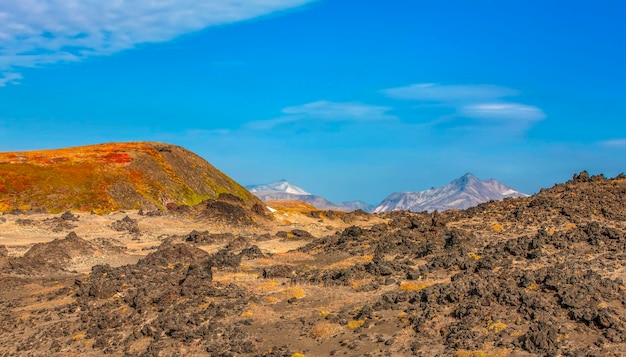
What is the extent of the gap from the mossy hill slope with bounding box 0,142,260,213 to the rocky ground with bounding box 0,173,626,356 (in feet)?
121

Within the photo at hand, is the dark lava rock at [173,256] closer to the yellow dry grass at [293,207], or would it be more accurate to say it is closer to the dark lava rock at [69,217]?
the dark lava rock at [69,217]

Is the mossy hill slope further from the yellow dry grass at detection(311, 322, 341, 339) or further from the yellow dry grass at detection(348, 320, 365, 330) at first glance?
the yellow dry grass at detection(348, 320, 365, 330)

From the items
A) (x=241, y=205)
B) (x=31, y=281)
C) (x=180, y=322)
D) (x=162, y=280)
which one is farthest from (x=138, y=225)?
(x=180, y=322)

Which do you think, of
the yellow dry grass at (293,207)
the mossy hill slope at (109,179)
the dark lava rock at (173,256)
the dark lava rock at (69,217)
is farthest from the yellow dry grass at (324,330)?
the yellow dry grass at (293,207)

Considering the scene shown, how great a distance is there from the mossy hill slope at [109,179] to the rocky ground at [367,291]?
121 ft

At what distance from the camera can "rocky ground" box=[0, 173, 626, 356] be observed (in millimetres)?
26797

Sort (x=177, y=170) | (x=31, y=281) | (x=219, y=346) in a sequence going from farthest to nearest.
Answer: (x=177, y=170), (x=31, y=281), (x=219, y=346)

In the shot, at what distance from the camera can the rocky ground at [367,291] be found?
87.9 ft

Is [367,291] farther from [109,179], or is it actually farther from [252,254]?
[109,179]

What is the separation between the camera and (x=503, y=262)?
123ft

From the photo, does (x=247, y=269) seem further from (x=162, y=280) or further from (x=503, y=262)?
(x=503, y=262)

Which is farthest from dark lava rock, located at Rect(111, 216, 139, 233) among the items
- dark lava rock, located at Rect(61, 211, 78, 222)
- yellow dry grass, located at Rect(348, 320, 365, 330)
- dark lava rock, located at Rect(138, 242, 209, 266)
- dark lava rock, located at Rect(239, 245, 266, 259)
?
yellow dry grass, located at Rect(348, 320, 365, 330)

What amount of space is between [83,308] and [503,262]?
25.5 m

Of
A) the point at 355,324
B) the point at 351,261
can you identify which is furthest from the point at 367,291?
the point at 351,261
